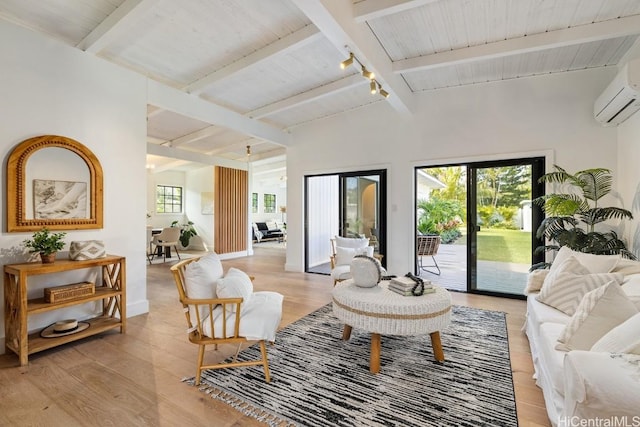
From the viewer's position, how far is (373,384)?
81.7 inches

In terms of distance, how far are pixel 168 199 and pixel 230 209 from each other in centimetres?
271

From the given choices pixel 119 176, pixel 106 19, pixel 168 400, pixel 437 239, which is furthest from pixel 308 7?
pixel 437 239

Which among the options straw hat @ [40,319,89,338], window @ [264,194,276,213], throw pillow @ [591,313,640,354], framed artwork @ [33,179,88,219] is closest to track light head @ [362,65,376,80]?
throw pillow @ [591,313,640,354]

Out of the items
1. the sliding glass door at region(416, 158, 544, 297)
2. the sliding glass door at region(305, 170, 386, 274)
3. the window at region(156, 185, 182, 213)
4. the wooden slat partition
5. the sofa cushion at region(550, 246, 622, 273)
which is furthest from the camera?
the window at region(156, 185, 182, 213)

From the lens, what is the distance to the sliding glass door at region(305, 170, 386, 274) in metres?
5.41

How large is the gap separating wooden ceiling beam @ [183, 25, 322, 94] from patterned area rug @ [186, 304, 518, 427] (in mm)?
3016

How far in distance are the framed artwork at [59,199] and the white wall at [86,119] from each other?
18 cm

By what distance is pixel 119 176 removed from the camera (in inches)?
133

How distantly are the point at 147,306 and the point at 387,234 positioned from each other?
377 centimetres

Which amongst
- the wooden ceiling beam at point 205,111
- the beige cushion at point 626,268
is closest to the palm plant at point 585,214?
the beige cushion at point 626,268

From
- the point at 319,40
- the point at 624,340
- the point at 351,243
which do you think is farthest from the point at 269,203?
the point at 624,340

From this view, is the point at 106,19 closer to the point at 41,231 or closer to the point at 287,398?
the point at 41,231

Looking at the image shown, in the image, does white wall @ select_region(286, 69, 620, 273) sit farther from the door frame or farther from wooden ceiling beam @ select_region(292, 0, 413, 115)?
wooden ceiling beam @ select_region(292, 0, 413, 115)

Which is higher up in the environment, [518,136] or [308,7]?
[308,7]
